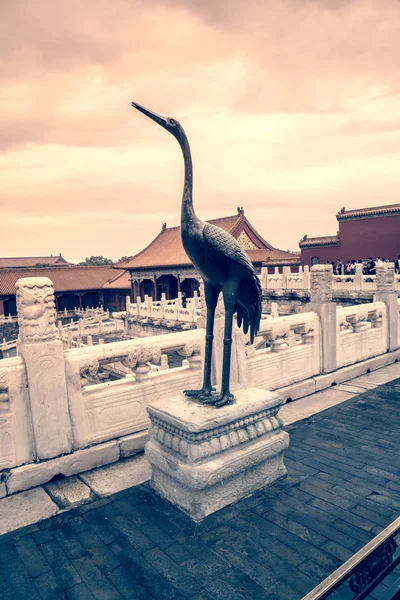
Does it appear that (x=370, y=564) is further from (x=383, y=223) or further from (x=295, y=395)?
(x=383, y=223)

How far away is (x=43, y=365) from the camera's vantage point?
11.7ft

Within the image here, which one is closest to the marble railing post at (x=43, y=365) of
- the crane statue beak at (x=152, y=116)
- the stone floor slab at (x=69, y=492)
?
the stone floor slab at (x=69, y=492)

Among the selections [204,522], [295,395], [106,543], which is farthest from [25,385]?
[295,395]

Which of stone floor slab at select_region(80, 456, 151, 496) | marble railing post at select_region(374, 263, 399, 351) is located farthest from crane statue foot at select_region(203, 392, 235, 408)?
marble railing post at select_region(374, 263, 399, 351)

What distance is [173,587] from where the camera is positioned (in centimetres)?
229

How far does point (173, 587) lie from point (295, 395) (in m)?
3.63

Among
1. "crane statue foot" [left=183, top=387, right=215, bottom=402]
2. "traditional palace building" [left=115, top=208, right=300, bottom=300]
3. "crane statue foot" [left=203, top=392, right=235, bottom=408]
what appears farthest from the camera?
"traditional palace building" [left=115, top=208, right=300, bottom=300]

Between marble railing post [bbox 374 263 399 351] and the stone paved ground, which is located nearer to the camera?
the stone paved ground

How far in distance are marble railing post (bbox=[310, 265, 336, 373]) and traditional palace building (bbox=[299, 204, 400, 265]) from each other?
2170 cm

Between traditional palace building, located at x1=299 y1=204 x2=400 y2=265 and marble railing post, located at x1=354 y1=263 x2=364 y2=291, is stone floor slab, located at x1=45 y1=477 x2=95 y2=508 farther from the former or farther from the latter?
traditional palace building, located at x1=299 y1=204 x2=400 y2=265

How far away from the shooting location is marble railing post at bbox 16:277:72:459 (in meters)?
3.52

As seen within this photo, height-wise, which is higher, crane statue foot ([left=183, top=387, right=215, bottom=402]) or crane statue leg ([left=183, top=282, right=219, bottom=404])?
crane statue leg ([left=183, top=282, right=219, bottom=404])

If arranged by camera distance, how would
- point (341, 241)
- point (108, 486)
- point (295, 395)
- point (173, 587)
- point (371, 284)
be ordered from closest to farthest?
point (173, 587) < point (108, 486) < point (295, 395) < point (371, 284) < point (341, 241)

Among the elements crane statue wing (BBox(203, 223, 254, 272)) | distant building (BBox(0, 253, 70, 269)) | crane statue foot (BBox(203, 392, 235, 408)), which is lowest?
crane statue foot (BBox(203, 392, 235, 408))
